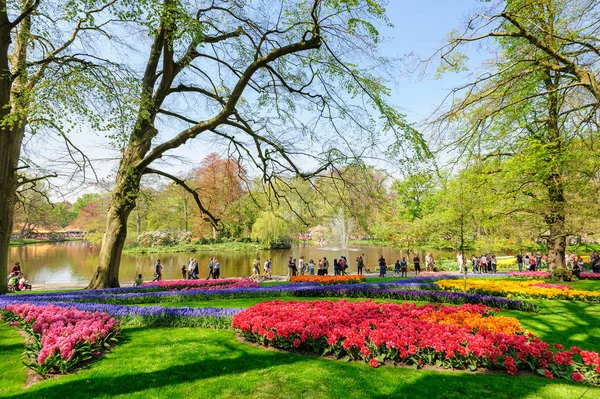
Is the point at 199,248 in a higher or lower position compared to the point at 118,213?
lower

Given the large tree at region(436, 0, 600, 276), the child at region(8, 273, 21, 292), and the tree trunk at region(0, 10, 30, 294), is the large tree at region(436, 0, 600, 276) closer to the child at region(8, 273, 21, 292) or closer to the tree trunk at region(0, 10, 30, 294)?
the tree trunk at region(0, 10, 30, 294)

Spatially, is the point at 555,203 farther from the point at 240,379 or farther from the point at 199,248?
the point at 199,248

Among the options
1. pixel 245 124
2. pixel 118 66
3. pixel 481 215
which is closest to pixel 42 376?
pixel 118 66

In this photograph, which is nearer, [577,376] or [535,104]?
[577,376]

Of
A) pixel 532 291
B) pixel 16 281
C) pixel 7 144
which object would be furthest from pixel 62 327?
pixel 16 281

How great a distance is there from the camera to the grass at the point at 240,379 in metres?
3.92

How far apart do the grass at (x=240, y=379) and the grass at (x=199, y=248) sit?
39.8 m

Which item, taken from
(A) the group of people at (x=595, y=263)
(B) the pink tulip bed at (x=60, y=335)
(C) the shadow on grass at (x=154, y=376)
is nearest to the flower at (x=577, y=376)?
(C) the shadow on grass at (x=154, y=376)

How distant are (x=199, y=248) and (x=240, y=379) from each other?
4394 centimetres

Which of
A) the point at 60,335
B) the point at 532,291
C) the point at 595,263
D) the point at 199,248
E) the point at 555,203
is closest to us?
the point at 60,335

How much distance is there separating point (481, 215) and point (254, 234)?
29216 mm

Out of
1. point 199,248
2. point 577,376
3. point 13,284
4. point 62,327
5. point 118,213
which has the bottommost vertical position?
point 13,284

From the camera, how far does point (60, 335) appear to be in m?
5.11

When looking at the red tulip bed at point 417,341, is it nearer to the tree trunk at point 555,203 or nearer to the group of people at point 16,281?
the tree trunk at point 555,203
